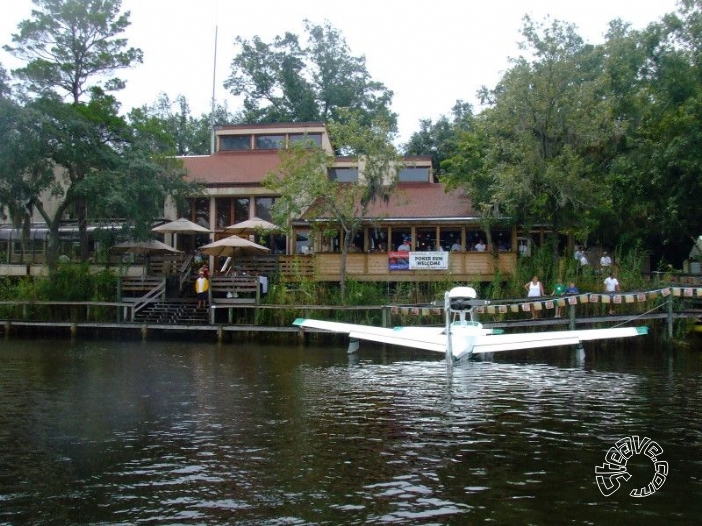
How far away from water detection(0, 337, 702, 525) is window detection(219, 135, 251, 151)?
2483cm

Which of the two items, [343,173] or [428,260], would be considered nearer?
[428,260]

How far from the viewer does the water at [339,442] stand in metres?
9.10

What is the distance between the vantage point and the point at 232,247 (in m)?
34.0

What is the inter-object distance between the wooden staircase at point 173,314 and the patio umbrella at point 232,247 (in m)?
2.57

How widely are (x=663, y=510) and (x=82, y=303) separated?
2809 centimetres

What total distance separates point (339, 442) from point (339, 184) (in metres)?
21.5

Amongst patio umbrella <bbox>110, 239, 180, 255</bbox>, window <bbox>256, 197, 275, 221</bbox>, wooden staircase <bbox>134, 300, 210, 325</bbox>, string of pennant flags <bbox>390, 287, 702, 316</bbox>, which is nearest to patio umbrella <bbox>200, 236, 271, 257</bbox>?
wooden staircase <bbox>134, 300, 210, 325</bbox>

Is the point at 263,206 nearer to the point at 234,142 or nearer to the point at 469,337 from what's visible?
the point at 234,142

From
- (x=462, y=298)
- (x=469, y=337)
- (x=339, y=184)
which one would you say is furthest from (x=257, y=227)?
(x=469, y=337)

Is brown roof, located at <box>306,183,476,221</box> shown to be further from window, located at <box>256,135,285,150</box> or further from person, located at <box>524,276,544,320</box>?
window, located at <box>256,135,285,150</box>

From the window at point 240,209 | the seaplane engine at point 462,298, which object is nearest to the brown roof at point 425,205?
the window at point 240,209

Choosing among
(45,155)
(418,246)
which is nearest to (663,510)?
(418,246)

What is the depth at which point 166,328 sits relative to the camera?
3084cm

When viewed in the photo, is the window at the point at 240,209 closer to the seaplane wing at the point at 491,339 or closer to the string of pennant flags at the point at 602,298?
the string of pennant flags at the point at 602,298
